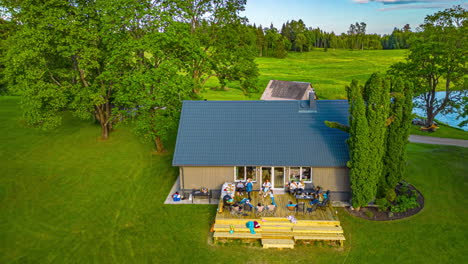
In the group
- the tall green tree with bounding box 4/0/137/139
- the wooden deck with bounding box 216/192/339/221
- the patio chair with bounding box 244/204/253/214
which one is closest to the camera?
the wooden deck with bounding box 216/192/339/221

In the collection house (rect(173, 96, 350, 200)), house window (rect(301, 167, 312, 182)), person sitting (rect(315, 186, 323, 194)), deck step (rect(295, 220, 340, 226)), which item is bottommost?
deck step (rect(295, 220, 340, 226))

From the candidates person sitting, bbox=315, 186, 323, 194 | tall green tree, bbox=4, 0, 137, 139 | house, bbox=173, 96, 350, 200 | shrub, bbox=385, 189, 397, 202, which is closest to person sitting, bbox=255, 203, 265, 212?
house, bbox=173, 96, 350, 200

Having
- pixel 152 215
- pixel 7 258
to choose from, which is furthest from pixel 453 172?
pixel 7 258

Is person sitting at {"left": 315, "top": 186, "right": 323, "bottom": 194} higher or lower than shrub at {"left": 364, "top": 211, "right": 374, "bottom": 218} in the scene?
higher

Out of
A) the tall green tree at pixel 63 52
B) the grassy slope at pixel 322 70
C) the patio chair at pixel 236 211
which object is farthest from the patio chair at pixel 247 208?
the grassy slope at pixel 322 70

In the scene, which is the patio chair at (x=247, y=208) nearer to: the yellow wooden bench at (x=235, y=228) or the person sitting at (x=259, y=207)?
the person sitting at (x=259, y=207)

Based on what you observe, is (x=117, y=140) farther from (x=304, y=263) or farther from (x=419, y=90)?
(x=419, y=90)

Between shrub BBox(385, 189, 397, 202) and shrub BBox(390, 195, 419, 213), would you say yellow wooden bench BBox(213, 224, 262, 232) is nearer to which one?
shrub BBox(385, 189, 397, 202)
